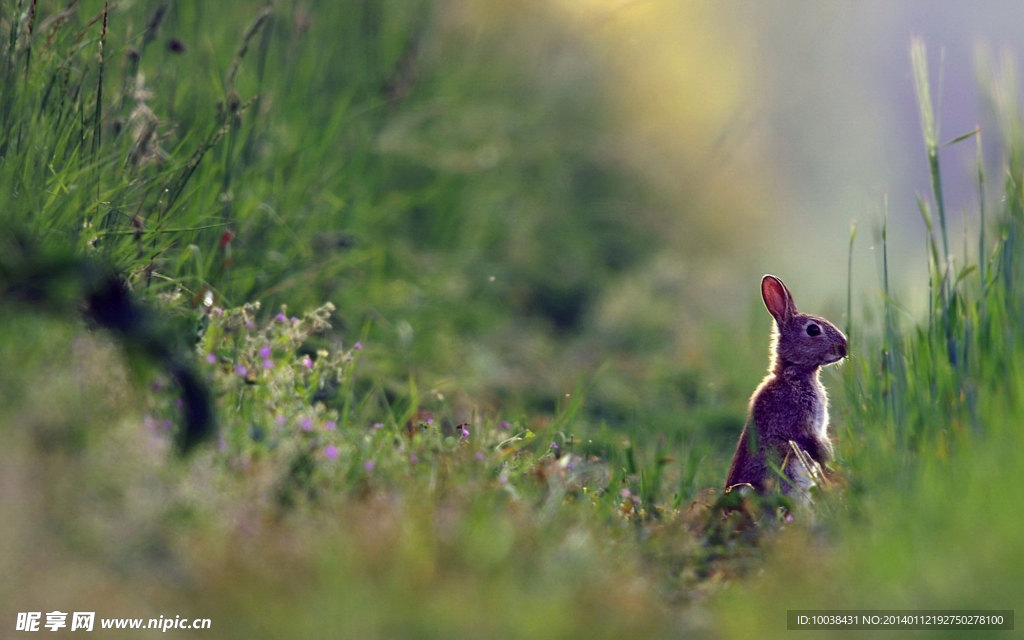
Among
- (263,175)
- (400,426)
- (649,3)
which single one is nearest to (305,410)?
(400,426)

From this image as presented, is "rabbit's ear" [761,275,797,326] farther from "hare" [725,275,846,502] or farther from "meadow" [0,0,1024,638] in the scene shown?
"meadow" [0,0,1024,638]

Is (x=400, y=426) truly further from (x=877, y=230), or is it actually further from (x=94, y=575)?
(x=877, y=230)

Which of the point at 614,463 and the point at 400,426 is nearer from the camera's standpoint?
the point at 400,426

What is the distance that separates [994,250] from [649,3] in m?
7.07

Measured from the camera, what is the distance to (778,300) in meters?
4.96

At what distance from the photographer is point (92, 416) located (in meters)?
2.91

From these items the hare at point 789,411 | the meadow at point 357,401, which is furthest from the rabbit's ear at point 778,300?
the meadow at point 357,401

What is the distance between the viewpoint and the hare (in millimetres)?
4175

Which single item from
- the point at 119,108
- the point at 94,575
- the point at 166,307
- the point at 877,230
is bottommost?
the point at 94,575

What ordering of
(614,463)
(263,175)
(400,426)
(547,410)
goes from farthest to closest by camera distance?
(547,410) → (263,175) → (614,463) → (400,426)

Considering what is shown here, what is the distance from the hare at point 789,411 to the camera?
418 centimetres

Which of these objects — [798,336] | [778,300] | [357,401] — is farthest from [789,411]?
[357,401]

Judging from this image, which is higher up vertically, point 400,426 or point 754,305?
point 754,305

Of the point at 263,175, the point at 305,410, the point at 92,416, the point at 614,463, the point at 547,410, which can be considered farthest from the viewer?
the point at 547,410
